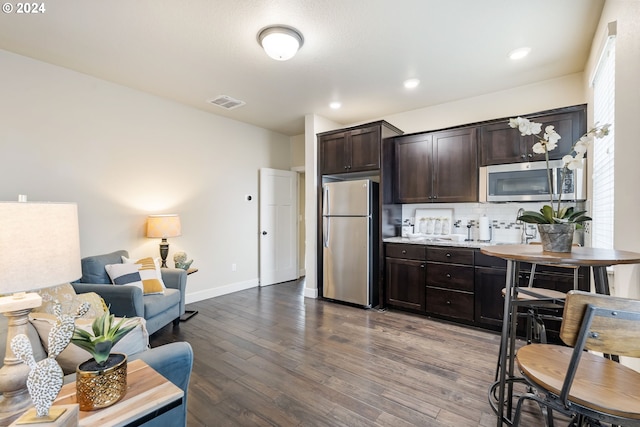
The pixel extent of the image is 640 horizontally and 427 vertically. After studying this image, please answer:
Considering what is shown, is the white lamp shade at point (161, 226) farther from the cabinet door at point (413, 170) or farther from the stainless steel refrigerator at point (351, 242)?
the cabinet door at point (413, 170)

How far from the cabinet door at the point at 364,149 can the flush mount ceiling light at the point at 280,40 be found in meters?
1.71

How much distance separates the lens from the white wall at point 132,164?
9.36 feet

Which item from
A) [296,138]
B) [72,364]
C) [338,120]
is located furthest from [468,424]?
[296,138]

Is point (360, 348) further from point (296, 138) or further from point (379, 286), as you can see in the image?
point (296, 138)

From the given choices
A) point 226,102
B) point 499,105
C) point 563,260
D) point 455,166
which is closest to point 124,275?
point 226,102

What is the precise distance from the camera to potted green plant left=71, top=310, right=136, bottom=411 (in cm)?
95

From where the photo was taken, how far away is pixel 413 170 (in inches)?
155

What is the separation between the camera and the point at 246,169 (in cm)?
494

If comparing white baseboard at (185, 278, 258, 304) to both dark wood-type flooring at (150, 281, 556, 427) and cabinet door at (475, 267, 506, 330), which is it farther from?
cabinet door at (475, 267, 506, 330)

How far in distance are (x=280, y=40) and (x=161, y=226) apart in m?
2.51

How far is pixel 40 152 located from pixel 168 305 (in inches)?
78.9

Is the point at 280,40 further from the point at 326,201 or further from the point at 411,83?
the point at 326,201

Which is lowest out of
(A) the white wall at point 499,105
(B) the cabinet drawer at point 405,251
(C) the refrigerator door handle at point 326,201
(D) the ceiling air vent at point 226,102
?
(B) the cabinet drawer at point 405,251

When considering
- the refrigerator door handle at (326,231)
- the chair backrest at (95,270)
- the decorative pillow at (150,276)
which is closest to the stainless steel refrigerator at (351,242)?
the refrigerator door handle at (326,231)
